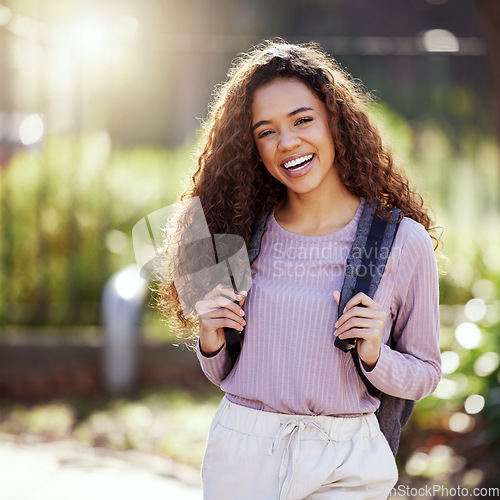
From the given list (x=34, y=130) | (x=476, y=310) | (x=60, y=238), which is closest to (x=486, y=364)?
(x=476, y=310)

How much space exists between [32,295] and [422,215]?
15.2 ft

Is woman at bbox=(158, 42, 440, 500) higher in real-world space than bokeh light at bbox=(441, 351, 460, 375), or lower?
higher

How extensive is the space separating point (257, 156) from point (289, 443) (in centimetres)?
87

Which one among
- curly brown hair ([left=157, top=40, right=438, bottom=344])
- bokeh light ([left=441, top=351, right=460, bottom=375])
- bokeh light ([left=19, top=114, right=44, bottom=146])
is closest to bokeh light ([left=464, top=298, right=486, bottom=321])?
bokeh light ([left=441, top=351, right=460, bottom=375])

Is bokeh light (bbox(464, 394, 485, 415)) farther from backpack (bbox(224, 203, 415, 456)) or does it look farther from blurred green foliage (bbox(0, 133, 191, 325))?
blurred green foliage (bbox(0, 133, 191, 325))

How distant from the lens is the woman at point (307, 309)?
2061 millimetres

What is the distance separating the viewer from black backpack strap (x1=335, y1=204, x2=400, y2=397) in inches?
80.9

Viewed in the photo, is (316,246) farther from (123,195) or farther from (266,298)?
(123,195)

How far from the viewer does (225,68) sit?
8477mm

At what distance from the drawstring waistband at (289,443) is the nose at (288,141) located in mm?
745

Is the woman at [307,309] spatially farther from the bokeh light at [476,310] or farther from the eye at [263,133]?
the bokeh light at [476,310]

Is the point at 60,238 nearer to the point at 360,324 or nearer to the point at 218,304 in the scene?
the point at 218,304

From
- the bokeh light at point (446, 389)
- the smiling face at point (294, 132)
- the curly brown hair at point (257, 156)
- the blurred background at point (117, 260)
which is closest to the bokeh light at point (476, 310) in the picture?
the blurred background at point (117, 260)

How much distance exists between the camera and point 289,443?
2.06 metres
